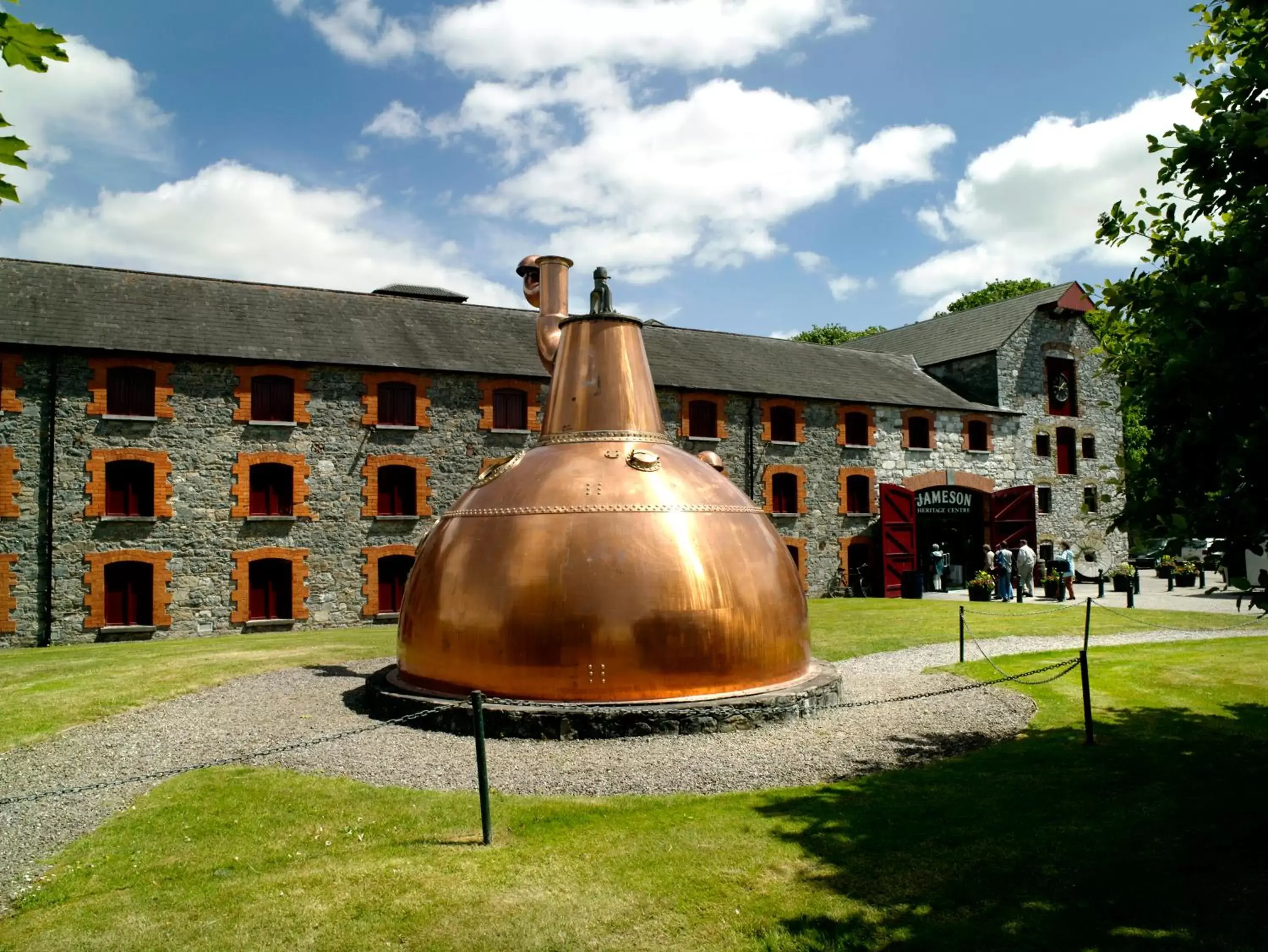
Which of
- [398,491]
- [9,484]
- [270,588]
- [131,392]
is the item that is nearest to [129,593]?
[270,588]

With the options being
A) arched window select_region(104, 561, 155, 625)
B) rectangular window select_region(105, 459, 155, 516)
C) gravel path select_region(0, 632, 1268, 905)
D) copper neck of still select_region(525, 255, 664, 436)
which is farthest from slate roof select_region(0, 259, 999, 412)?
copper neck of still select_region(525, 255, 664, 436)

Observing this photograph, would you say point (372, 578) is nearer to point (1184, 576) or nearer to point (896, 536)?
point (896, 536)

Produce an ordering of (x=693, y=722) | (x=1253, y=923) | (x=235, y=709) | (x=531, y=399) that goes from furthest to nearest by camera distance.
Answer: (x=531, y=399) < (x=235, y=709) < (x=693, y=722) < (x=1253, y=923)

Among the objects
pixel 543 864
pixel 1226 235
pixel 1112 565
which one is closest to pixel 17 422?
pixel 543 864

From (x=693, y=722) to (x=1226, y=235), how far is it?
659cm

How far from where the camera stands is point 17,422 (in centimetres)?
2073

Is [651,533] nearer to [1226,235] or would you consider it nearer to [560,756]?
[560,756]

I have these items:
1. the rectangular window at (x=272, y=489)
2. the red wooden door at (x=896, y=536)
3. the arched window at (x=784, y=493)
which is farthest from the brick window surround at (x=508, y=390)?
the red wooden door at (x=896, y=536)

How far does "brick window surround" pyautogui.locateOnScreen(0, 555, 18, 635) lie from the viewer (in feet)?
66.8

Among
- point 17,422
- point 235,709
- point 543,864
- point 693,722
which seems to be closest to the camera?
point 543,864

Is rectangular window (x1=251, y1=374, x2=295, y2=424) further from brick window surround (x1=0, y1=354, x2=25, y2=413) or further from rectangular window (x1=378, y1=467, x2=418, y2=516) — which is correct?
brick window surround (x1=0, y1=354, x2=25, y2=413)

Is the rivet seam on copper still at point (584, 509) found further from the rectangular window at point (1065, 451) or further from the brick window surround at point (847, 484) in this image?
the rectangular window at point (1065, 451)

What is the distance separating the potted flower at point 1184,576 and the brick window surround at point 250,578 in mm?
26927

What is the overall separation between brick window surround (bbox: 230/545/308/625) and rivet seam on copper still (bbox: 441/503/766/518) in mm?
14502
